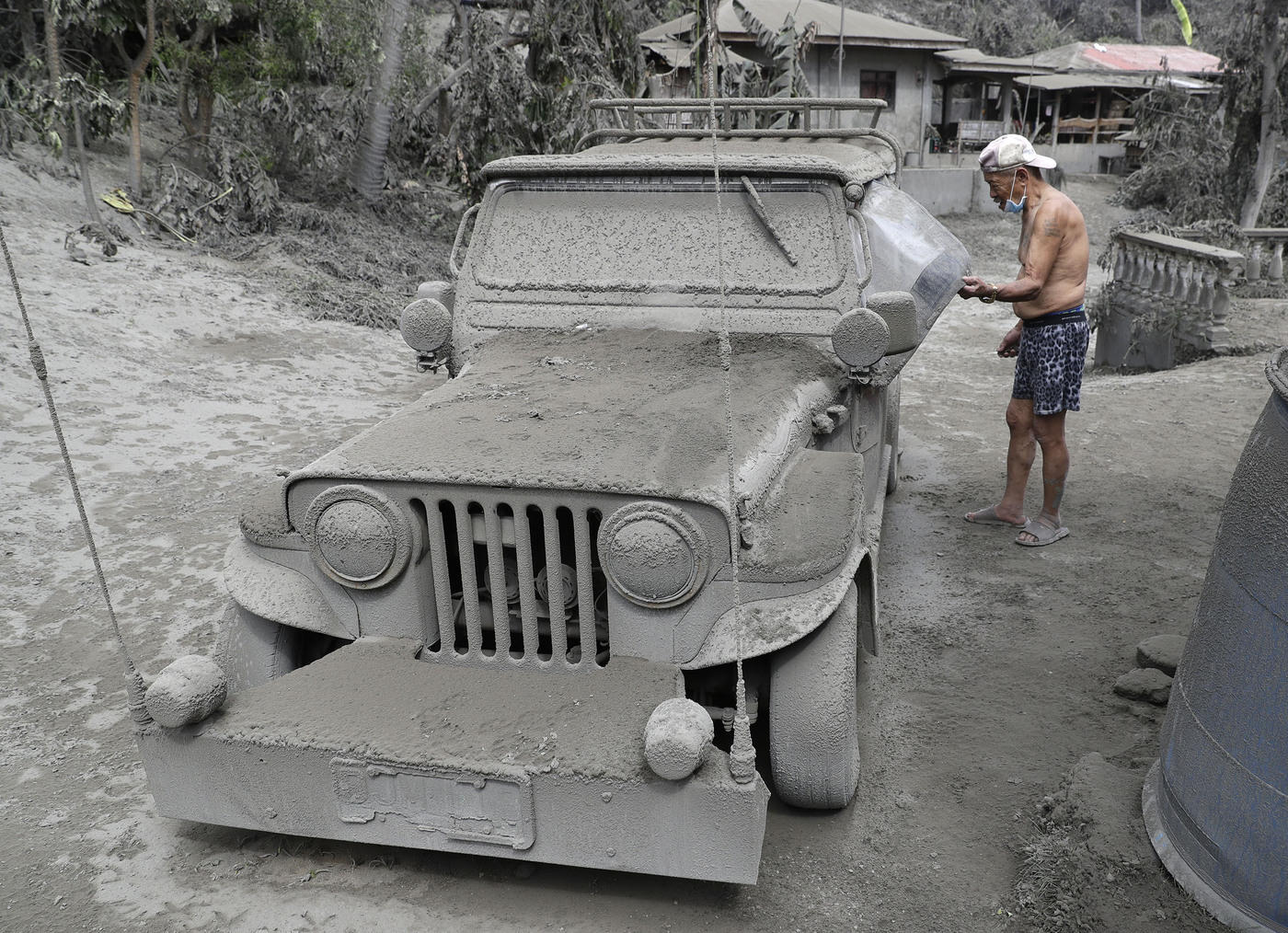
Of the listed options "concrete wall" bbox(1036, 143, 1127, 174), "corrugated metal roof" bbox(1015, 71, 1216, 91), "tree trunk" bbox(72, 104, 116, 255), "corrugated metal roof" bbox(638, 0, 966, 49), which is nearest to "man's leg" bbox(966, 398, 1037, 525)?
"tree trunk" bbox(72, 104, 116, 255)

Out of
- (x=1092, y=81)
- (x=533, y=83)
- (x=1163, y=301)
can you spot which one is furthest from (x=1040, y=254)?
(x=1092, y=81)

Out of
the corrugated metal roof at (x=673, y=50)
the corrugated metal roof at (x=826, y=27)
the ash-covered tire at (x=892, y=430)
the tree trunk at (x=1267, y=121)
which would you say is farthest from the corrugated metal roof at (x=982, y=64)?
the ash-covered tire at (x=892, y=430)

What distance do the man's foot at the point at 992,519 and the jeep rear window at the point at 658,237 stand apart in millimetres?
2382

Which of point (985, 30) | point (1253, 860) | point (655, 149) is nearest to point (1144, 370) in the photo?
point (655, 149)

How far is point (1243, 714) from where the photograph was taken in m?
2.55

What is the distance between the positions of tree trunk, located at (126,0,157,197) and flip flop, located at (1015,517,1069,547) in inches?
407

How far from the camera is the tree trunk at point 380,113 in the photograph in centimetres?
1328

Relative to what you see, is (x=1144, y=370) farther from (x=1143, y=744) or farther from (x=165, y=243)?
(x=165, y=243)

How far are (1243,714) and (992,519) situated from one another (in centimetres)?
339

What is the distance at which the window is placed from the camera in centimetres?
2538

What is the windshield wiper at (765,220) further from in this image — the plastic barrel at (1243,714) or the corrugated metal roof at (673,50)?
the corrugated metal roof at (673,50)

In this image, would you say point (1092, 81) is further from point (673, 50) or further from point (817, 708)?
point (817, 708)

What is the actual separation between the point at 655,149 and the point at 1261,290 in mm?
10825

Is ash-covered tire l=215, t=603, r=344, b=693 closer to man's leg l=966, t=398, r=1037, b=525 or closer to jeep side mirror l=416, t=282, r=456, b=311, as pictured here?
jeep side mirror l=416, t=282, r=456, b=311
